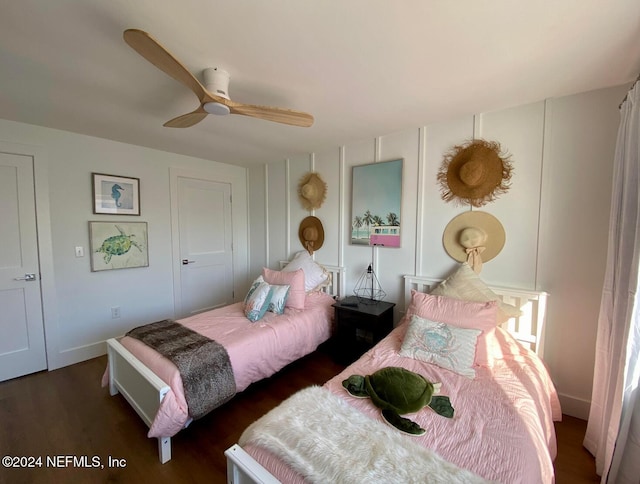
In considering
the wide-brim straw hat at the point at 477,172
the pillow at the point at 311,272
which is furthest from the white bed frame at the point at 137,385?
the wide-brim straw hat at the point at 477,172

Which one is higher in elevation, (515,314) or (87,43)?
(87,43)

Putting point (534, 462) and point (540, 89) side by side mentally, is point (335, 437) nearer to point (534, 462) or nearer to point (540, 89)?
point (534, 462)

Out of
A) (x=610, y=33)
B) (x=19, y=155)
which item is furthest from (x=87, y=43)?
(x=610, y=33)

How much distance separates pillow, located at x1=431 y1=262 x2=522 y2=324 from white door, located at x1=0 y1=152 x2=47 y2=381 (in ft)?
12.4

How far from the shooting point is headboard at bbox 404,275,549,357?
199 centimetres

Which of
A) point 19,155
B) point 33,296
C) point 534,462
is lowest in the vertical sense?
point 534,462

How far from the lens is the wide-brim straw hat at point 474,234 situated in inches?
87.0

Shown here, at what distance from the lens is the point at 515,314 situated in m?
1.97

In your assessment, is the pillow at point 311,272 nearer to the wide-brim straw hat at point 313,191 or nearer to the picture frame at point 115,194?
the wide-brim straw hat at point 313,191

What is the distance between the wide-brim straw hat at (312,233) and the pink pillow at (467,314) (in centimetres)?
160

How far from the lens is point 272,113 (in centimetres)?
170

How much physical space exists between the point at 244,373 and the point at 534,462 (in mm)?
1708

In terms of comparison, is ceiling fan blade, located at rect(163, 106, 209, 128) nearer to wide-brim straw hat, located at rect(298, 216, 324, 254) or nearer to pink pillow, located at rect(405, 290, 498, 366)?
wide-brim straw hat, located at rect(298, 216, 324, 254)

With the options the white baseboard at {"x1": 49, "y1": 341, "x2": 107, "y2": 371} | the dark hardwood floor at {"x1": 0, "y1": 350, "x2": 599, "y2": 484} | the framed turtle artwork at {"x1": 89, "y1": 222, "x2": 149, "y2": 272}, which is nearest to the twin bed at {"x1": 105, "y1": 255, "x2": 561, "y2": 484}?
the dark hardwood floor at {"x1": 0, "y1": 350, "x2": 599, "y2": 484}
